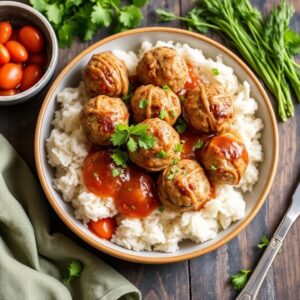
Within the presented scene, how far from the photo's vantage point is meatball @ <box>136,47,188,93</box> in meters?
3.65

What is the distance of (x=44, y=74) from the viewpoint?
160 inches

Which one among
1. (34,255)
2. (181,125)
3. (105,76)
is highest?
(105,76)

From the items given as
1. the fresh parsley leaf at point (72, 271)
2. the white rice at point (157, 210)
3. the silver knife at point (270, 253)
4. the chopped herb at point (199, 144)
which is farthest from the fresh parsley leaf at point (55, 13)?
the silver knife at point (270, 253)

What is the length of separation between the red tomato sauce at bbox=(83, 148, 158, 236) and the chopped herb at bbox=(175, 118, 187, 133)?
41 cm

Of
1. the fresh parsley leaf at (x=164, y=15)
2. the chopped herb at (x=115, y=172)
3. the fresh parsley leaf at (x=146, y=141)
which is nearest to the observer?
the fresh parsley leaf at (x=146, y=141)

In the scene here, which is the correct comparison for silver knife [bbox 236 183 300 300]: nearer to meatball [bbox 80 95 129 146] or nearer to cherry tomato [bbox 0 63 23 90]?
meatball [bbox 80 95 129 146]

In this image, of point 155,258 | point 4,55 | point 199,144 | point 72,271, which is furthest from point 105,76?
point 72,271

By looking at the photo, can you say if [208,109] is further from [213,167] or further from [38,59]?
[38,59]

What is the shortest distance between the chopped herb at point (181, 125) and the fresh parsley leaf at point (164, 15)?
1098 millimetres

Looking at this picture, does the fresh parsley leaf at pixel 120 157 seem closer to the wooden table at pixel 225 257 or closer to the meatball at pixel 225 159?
the meatball at pixel 225 159

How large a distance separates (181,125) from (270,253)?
4.12 feet

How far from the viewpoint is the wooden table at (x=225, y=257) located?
13.5 ft

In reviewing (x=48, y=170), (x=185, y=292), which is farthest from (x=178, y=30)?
(x=185, y=292)

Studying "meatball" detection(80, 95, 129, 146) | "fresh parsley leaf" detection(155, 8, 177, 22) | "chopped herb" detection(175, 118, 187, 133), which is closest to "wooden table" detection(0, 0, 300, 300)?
"meatball" detection(80, 95, 129, 146)
